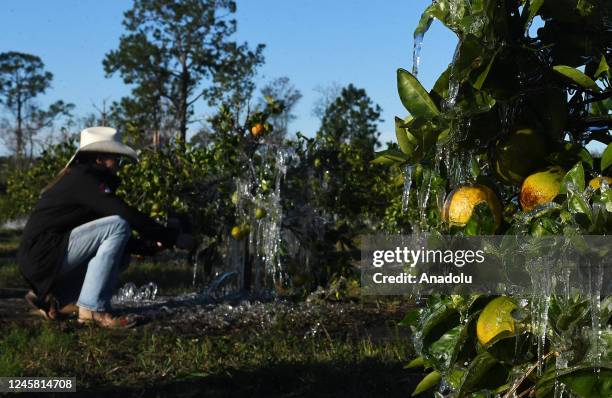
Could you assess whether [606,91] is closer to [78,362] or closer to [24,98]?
[78,362]

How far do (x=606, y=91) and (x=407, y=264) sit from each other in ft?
1.63

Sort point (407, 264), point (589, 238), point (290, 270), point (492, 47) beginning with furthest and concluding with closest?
point (290, 270) < point (407, 264) < point (492, 47) < point (589, 238)

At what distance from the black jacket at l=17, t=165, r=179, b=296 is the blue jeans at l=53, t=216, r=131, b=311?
0.05 m

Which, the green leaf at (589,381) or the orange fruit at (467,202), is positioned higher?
the orange fruit at (467,202)

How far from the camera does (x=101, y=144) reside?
190 inches

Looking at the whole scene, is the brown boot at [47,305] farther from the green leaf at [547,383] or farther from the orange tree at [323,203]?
the green leaf at [547,383]

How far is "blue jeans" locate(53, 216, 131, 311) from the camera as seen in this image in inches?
177

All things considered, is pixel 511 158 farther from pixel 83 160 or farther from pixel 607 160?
pixel 83 160

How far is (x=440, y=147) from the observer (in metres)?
1.38

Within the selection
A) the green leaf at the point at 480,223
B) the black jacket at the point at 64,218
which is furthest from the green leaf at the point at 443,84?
the black jacket at the point at 64,218

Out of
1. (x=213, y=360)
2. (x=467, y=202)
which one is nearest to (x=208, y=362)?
(x=213, y=360)

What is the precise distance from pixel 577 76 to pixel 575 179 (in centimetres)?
21

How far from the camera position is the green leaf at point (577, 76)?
132 centimetres

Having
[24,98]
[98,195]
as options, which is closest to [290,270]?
[98,195]
